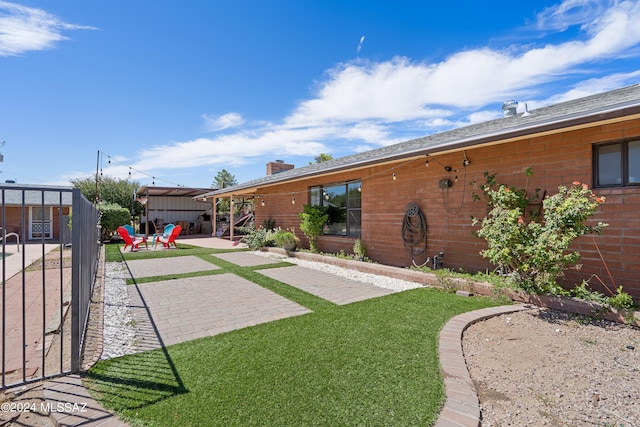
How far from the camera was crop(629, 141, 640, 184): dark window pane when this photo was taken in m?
4.39

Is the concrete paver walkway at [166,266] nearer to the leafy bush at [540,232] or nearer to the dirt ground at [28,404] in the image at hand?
the dirt ground at [28,404]

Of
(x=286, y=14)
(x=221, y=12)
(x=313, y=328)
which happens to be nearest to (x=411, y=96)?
(x=286, y=14)

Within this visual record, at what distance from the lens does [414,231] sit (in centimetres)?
754

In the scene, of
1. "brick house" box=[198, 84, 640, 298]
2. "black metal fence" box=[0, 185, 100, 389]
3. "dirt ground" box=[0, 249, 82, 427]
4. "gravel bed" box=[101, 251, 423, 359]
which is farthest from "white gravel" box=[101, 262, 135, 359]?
"brick house" box=[198, 84, 640, 298]

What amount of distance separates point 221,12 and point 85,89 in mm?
7989

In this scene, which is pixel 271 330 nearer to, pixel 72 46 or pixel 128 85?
pixel 72 46

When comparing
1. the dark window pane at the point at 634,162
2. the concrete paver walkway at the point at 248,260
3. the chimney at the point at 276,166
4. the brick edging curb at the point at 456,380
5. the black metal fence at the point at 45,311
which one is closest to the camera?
the brick edging curb at the point at 456,380

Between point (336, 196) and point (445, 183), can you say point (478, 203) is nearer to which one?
point (445, 183)

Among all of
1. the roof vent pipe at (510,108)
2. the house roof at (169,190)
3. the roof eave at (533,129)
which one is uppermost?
the roof vent pipe at (510,108)

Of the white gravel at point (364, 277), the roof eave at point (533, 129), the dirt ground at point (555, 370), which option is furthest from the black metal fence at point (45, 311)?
the roof eave at point (533, 129)

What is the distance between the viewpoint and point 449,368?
2836 millimetres

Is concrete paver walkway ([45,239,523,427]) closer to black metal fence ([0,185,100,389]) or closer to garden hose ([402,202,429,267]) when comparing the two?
black metal fence ([0,185,100,389])

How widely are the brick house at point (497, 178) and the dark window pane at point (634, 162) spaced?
1 cm

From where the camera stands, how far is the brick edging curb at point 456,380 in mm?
2170
